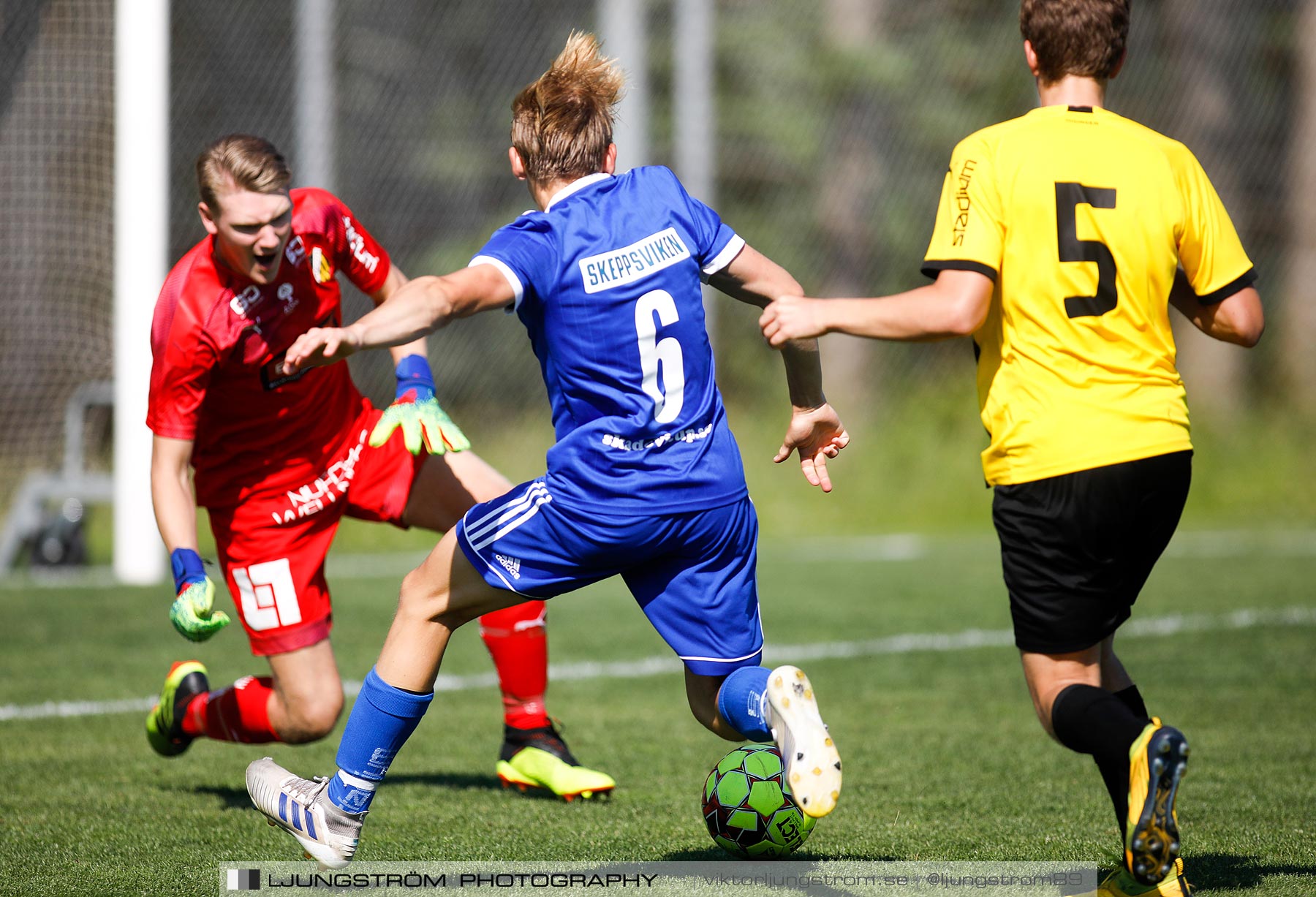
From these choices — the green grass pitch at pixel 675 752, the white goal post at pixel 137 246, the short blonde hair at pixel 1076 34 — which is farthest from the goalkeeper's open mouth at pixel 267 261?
the white goal post at pixel 137 246

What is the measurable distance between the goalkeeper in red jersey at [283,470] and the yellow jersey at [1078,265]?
70.5 inches

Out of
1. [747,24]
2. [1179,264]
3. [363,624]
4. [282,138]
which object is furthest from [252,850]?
[747,24]

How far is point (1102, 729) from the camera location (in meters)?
3.00

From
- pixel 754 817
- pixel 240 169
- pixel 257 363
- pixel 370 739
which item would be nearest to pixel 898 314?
pixel 754 817

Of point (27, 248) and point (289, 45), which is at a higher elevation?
point (289, 45)

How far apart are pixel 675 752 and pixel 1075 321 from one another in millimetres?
2638

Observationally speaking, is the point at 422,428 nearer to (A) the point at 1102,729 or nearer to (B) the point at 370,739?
(B) the point at 370,739

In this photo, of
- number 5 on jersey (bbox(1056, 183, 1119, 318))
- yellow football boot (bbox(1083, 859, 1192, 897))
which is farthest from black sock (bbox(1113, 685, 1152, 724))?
number 5 on jersey (bbox(1056, 183, 1119, 318))

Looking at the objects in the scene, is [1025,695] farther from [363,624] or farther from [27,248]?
[27,248]

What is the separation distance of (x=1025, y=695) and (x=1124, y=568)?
128 inches

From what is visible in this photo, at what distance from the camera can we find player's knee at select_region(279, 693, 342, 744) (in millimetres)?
4449

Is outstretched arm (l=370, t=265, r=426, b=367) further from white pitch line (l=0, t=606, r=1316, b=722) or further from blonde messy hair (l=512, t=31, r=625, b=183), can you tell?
white pitch line (l=0, t=606, r=1316, b=722)

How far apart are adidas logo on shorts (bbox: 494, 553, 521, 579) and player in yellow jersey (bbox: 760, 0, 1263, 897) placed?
2.66ft

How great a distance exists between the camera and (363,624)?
26.6ft
